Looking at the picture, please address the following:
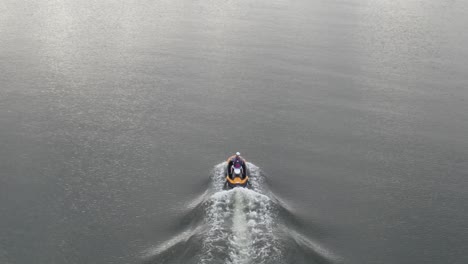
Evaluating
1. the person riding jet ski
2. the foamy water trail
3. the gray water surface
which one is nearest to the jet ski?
the person riding jet ski

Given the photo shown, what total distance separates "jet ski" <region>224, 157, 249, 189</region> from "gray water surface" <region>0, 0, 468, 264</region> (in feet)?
4.28

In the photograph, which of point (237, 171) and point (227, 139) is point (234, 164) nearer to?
point (237, 171)

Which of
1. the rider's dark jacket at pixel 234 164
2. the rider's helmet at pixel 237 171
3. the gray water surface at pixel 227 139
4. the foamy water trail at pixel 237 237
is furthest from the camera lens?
the rider's dark jacket at pixel 234 164

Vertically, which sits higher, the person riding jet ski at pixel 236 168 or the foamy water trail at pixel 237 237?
the person riding jet ski at pixel 236 168

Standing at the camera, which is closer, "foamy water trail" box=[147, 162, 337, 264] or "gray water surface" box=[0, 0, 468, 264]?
"foamy water trail" box=[147, 162, 337, 264]

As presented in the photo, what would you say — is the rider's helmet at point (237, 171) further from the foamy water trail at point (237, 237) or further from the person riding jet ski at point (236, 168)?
the foamy water trail at point (237, 237)

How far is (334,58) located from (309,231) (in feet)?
137

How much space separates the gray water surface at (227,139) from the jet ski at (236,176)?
1.30 metres

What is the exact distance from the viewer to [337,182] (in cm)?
4209

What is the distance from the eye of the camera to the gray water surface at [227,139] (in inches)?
1312

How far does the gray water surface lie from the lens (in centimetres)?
3331

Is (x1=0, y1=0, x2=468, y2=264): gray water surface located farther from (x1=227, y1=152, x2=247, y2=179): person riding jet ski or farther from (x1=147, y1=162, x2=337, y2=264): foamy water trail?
(x1=227, y1=152, x2=247, y2=179): person riding jet ski

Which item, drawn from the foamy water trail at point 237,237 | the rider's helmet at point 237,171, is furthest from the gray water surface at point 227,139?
the rider's helmet at point 237,171

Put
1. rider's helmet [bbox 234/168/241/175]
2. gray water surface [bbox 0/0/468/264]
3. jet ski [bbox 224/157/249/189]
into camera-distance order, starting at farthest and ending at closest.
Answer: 1. rider's helmet [bbox 234/168/241/175]
2. jet ski [bbox 224/157/249/189]
3. gray water surface [bbox 0/0/468/264]
